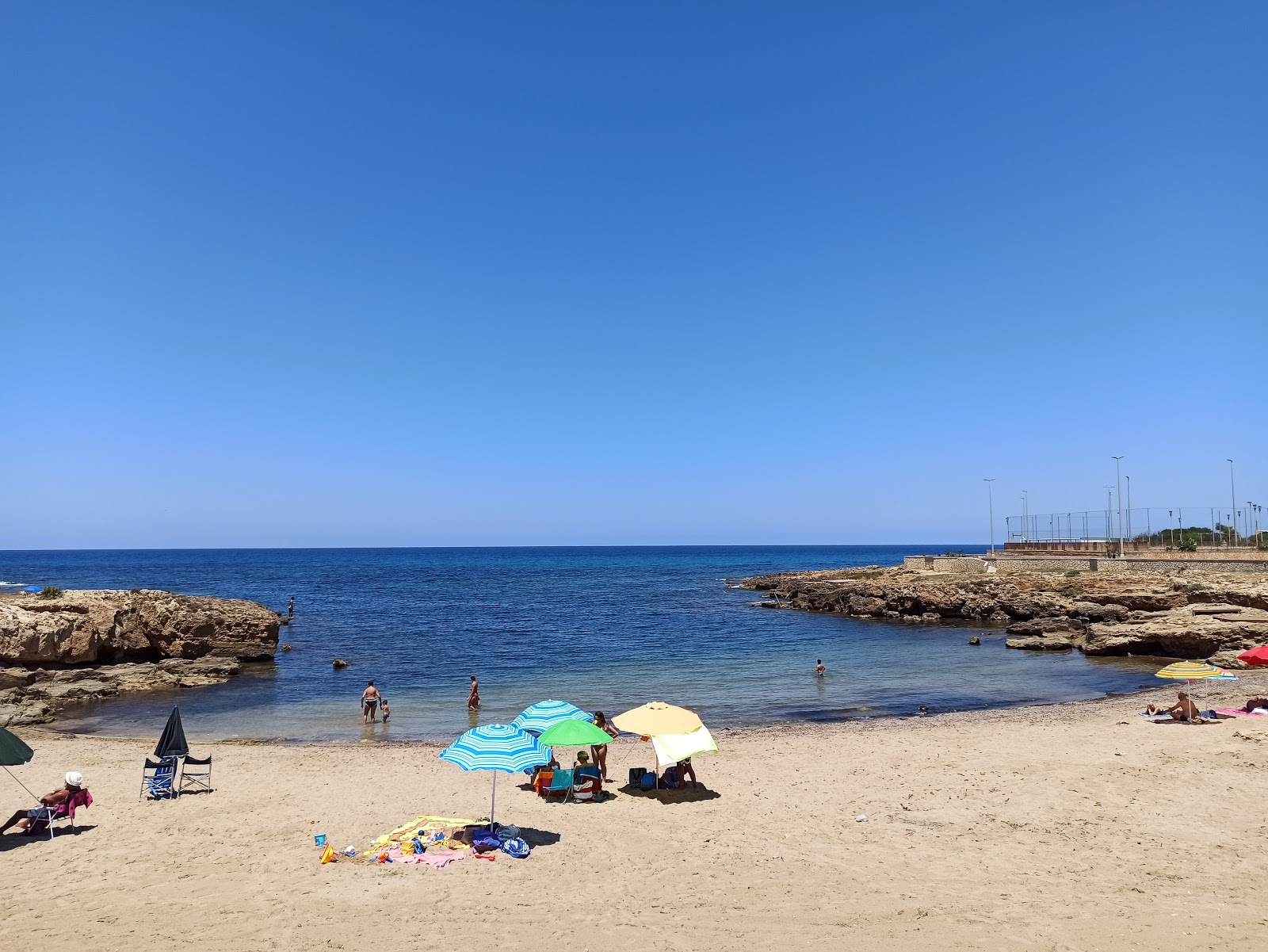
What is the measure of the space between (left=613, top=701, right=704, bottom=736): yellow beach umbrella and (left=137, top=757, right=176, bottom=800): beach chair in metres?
8.17

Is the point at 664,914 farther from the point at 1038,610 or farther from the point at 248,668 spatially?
the point at 1038,610

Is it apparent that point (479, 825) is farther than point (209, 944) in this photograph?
Yes

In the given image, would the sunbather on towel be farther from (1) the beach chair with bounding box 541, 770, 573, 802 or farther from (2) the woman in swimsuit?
(2) the woman in swimsuit

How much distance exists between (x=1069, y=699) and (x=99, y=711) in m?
31.1

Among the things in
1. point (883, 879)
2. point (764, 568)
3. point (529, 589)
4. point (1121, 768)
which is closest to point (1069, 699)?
point (1121, 768)

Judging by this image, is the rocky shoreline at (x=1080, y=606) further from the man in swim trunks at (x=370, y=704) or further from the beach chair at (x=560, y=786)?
the man in swim trunks at (x=370, y=704)

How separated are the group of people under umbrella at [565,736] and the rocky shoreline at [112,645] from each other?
1780cm

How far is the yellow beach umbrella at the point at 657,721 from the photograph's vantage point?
1357cm

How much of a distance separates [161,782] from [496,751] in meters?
7.22

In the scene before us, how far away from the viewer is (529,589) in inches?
3401

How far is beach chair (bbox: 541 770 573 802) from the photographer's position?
13.9 meters

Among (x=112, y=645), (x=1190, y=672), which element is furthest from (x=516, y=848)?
(x=112, y=645)

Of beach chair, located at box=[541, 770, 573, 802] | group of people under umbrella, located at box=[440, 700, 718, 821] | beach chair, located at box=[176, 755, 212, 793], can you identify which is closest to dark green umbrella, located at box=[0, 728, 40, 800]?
beach chair, located at box=[176, 755, 212, 793]

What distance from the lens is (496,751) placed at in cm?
1138
